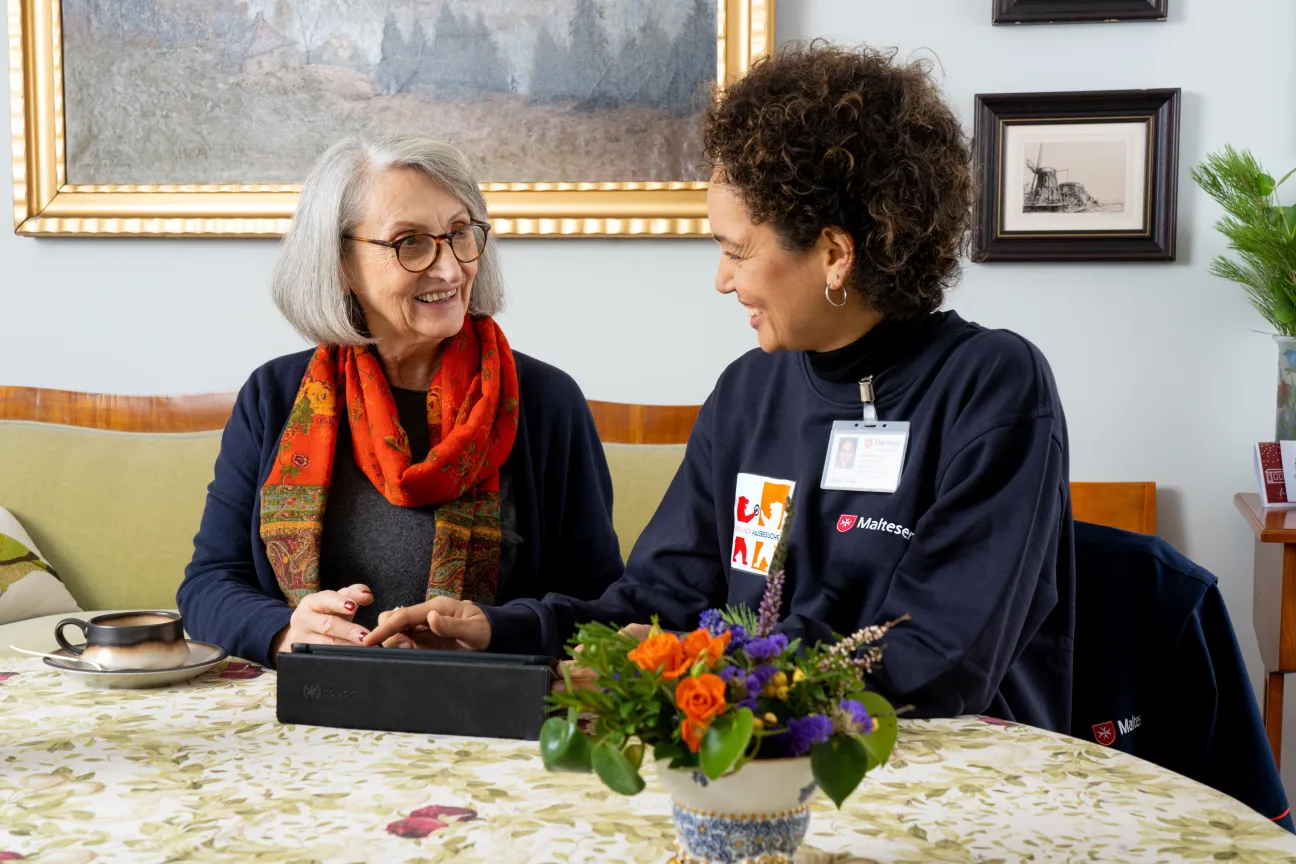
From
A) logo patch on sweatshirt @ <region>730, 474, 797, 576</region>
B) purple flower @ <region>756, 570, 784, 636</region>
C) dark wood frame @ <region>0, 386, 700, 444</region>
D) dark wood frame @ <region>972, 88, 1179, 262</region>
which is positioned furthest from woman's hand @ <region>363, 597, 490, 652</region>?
dark wood frame @ <region>972, 88, 1179, 262</region>

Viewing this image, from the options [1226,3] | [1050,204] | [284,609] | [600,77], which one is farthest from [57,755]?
[1226,3]

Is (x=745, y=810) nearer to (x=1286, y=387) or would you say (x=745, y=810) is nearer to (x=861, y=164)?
(x=861, y=164)

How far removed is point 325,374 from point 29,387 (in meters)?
1.35

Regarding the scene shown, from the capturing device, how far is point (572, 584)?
6.38 ft

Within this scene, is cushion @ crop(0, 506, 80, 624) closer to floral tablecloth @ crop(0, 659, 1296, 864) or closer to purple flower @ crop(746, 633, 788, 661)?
floral tablecloth @ crop(0, 659, 1296, 864)

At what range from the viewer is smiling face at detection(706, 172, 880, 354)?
146 centimetres

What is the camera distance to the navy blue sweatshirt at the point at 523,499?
1818 mm

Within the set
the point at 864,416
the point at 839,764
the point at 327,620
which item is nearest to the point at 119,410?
the point at 327,620

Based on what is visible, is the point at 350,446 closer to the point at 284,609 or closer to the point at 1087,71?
the point at 284,609

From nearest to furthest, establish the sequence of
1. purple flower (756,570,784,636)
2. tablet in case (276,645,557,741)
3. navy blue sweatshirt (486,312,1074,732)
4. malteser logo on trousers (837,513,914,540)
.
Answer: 1. purple flower (756,570,784,636)
2. tablet in case (276,645,557,741)
3. navy blue sweatshirt (486,312,1074,732)
4. malteser logo on trousers (837,513,914,540)

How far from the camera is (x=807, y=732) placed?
0.70 meters

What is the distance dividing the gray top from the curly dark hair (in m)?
0.73

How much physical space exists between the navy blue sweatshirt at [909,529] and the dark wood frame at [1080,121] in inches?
48.0

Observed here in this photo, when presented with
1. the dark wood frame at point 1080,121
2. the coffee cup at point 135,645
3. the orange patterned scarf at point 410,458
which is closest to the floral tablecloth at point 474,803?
the coffee cup at point 135,645
